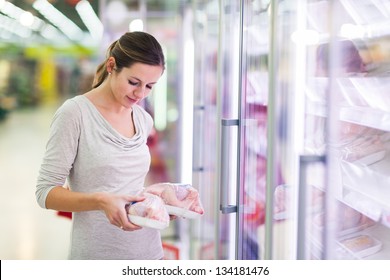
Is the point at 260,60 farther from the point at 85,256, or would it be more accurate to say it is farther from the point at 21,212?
the point at 21,212

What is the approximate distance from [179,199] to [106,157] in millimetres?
329

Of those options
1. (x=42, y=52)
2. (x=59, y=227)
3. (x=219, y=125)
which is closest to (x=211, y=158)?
(x=219, y=125)

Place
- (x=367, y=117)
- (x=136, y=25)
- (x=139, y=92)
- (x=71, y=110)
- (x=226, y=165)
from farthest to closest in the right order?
(x=136, y=25) → (x=226, y=165) → (x=139, y=92) → (x=71, y=110) → (x=367, y=117)

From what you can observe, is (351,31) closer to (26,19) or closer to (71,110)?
(71,110)

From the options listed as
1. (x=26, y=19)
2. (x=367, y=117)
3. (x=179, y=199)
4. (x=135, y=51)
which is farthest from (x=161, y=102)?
(x=367, y=117)

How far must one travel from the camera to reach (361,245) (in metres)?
1.78

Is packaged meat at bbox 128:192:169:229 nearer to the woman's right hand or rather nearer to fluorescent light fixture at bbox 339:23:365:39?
the woman's right hand

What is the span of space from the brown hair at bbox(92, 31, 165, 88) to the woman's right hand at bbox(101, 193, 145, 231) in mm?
407

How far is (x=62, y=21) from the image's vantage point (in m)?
2.17

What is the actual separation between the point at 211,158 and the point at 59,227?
80cm

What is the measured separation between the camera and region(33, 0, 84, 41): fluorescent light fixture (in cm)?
211

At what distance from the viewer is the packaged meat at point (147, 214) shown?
70.1 inches

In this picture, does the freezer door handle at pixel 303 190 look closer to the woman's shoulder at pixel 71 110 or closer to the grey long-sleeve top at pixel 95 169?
the grey long-sleeve top at pixel 95 169

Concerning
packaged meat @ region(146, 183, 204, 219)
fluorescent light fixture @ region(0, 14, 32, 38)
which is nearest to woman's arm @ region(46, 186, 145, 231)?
packaged meat @ region(146, 183, 204, 219)
